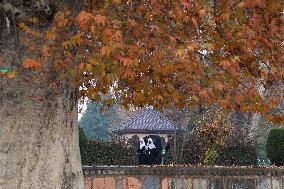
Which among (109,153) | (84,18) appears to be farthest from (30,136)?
(109,153)

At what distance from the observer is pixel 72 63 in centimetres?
677

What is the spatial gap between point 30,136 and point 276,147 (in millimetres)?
12977

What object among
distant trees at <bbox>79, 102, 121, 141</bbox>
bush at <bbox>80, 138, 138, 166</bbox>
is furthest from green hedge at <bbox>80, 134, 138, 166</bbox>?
distant trees at <bbox>79, 102, 121, 141</bbox>

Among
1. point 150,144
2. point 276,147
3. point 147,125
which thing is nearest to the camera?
point 276,147

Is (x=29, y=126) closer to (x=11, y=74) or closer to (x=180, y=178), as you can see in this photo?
(x=11, y=74)

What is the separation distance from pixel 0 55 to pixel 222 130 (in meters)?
14.3

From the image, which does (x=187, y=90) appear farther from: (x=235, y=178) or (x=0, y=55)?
(x=235, y=178)

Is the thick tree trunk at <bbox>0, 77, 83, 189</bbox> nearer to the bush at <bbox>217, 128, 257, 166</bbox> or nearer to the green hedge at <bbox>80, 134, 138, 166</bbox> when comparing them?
the green hedge at <bbox>80, 134, 138, 166</bbox>

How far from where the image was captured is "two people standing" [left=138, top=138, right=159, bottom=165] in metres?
21.5

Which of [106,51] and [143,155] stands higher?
[106,51]

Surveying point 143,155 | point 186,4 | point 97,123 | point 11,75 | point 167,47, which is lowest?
point 143,155

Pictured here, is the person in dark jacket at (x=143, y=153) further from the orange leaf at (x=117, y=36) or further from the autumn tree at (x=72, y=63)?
the orange leaf at (x=117, y=36)

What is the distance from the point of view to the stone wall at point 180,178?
47.3ft

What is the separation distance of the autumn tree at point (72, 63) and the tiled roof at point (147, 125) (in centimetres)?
3779
